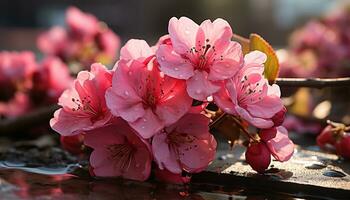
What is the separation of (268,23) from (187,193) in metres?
9.50

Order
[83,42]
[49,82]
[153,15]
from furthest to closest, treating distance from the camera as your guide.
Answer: [153,15] → [83,42] → [49,82]

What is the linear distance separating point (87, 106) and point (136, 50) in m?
0.10

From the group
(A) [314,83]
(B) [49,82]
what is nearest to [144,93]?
(A) [314,83]

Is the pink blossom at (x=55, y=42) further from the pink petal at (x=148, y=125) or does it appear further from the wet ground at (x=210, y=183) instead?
the pink petal at (x=148, y=125)

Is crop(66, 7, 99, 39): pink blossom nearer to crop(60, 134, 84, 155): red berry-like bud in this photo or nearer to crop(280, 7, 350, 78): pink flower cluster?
crop(280, 7, 350, 78): pink flower cluster

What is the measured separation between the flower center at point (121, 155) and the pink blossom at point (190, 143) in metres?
0.06

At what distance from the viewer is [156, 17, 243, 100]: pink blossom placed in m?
0.87

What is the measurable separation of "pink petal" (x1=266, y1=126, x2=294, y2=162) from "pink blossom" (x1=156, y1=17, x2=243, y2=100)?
120 mm

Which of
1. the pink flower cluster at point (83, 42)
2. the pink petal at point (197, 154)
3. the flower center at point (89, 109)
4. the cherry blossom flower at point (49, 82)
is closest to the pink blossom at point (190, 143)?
the pink petal at point (197, 154)

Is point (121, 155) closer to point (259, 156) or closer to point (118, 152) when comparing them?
point (118, 152)

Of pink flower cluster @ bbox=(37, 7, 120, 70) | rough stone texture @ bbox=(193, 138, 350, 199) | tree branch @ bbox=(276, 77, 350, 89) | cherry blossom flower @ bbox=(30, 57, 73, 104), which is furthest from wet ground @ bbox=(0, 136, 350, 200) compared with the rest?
pink flower cluster @ bbox=(37, 7, 120, 70)

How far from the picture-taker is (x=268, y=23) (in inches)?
401

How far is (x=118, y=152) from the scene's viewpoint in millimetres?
919

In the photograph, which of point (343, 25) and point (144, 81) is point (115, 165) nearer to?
point (144, 81)
